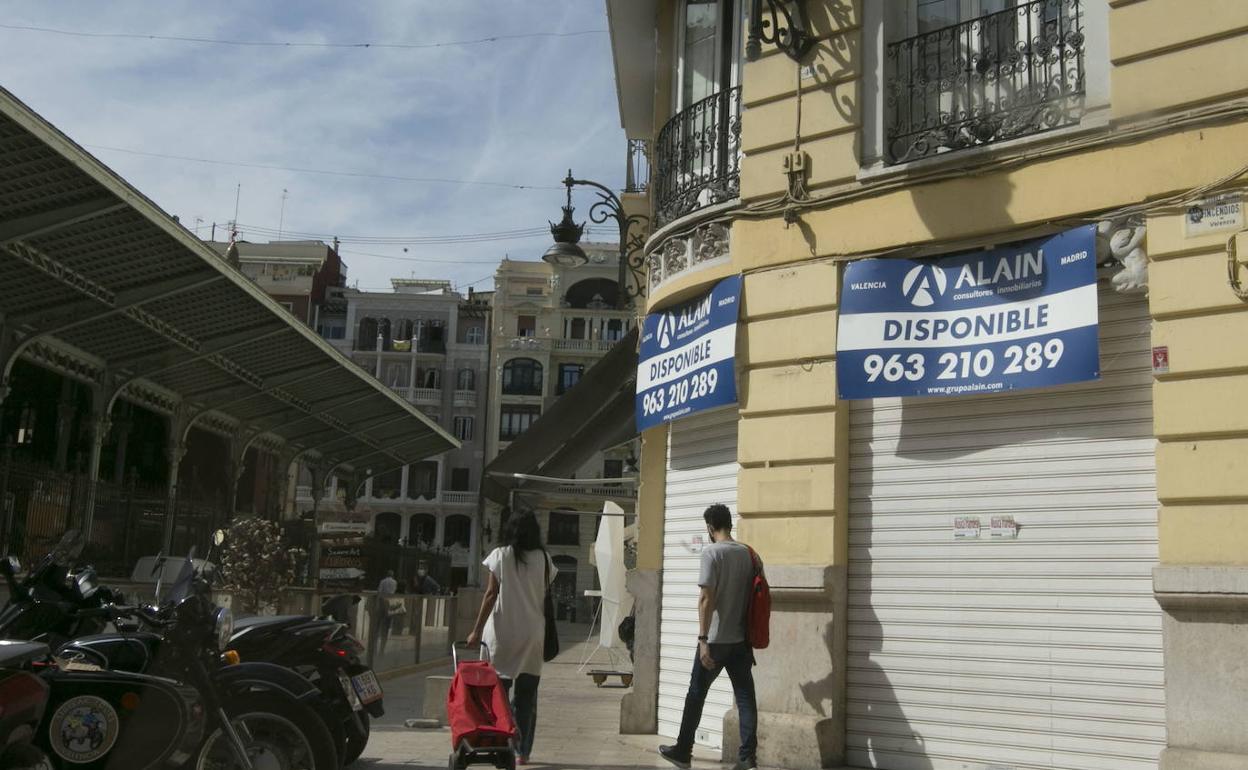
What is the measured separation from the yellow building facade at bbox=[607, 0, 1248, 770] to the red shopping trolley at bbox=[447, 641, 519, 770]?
2.37 metres

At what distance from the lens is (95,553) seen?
16750 millimetres

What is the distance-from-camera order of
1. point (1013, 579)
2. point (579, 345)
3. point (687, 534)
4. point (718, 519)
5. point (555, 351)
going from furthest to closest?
point (579, 345), point (555, 351), point (687, 534), point (718, 519), point (1013, 579)

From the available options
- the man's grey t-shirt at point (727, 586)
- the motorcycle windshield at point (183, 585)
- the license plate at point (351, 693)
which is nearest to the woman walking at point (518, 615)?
the license plate at point (351, 693)

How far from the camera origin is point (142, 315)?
18719 mm

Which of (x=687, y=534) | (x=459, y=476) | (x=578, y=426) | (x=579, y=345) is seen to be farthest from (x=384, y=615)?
(x=579, y=345)

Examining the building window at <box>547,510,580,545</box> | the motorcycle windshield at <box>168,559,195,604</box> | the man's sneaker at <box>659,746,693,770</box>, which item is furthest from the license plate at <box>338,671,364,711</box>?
the building window at <box>547,510,580,545</box>

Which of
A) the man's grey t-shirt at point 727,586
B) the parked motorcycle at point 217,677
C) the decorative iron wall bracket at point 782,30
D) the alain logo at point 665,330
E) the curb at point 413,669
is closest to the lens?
the parked motorcycle at point 217,677

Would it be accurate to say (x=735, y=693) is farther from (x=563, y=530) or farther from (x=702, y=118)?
(x=563, y=530)

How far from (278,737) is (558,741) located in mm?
4239

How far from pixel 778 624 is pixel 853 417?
1.68m

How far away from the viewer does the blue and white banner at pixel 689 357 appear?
10.3 m

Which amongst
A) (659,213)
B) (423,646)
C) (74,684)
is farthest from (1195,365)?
(423,646)

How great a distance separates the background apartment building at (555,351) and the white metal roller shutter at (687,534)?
64.6 m

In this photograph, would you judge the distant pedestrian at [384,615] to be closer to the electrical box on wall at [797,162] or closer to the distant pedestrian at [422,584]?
the electrical box on wall at [797,162]
